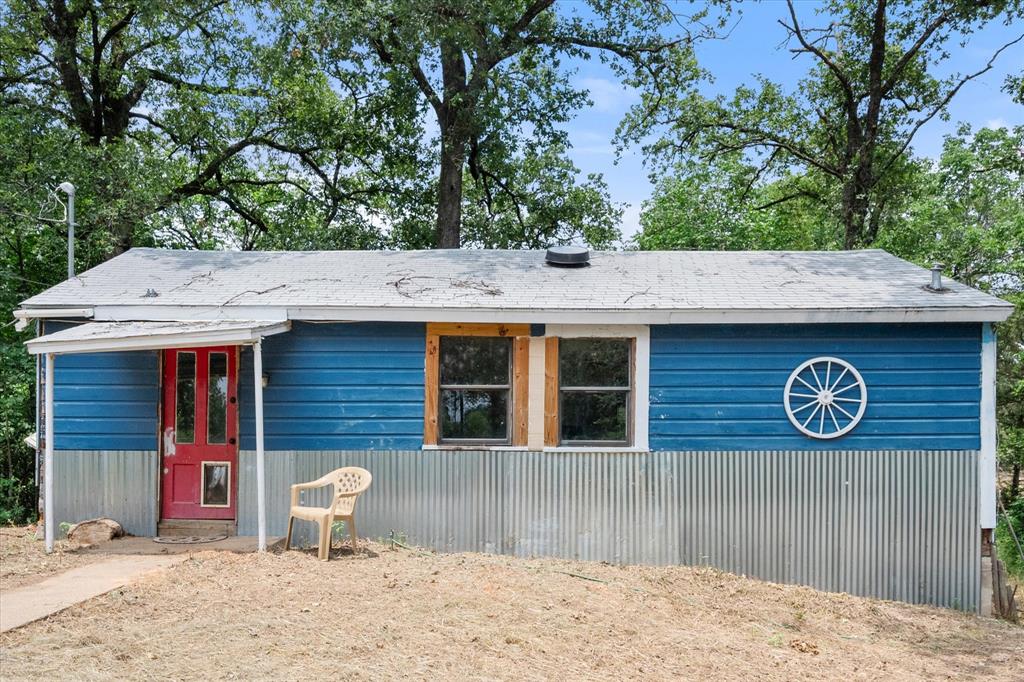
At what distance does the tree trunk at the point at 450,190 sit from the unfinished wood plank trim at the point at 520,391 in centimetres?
917

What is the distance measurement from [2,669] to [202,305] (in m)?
4.24

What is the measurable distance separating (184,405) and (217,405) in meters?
0.36

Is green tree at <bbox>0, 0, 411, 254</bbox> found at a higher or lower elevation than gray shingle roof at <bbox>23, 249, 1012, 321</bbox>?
higher

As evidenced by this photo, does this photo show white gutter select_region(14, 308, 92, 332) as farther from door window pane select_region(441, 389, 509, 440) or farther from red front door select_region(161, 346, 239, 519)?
door window pane select_region(441, 389, 509, 440)

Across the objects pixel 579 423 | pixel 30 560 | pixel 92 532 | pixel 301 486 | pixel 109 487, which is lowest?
pixel 30 560

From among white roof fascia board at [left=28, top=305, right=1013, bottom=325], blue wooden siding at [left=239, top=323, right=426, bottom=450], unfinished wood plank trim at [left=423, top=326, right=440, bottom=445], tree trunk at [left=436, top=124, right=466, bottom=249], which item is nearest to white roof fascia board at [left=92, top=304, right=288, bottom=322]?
white roof fascia board at [left=28, top=305, right=1013, bottom=325]

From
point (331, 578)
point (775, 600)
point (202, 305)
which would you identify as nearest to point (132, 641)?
point (331, 578)

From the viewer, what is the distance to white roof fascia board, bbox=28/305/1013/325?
25.6 ft

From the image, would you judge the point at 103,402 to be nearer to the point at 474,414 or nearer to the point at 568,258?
the point at 474,414

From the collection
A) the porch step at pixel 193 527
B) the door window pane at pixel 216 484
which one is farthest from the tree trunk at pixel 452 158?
the porch step at pixel 193 527

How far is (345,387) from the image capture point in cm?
821

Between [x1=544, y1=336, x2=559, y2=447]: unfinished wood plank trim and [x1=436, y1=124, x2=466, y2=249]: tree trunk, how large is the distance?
9234 mm

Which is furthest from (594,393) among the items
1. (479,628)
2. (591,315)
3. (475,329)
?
(479,628)

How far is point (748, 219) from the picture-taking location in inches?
822
